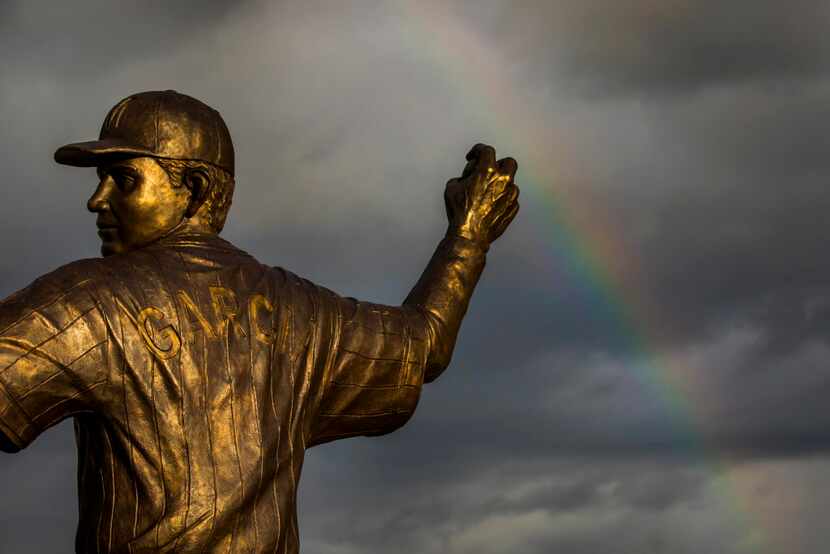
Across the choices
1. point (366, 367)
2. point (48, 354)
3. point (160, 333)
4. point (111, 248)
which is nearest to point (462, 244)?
point (366, 367)

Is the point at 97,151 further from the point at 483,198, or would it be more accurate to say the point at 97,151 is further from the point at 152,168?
the point at 483,198

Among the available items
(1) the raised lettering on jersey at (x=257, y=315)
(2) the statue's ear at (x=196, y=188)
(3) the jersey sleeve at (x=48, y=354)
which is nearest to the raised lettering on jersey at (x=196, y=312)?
(1) the raised lettering on jersey at (x=257, y=315)

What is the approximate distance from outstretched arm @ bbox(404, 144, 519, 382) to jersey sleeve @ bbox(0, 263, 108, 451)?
7.29ft

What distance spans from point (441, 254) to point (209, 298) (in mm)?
1975

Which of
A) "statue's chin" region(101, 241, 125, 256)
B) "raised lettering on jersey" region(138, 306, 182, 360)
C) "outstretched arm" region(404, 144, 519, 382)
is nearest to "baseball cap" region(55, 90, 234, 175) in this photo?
"statue's chin" region(101, 241, 125, 256)

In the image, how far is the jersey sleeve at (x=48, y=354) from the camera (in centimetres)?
748

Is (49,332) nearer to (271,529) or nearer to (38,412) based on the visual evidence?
(38,412)

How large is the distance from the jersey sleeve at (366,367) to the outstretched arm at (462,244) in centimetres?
17

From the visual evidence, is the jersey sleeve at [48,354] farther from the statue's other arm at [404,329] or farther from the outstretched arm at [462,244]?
the outstretched arm at [462,244]

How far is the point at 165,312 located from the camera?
7.88m

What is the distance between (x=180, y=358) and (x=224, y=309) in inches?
15.5

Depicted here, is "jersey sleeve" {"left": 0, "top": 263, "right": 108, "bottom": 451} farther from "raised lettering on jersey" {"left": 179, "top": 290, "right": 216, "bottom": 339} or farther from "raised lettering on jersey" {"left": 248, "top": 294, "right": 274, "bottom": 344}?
"raised lettering on jersey" {"left": 248, "top": 294, "right": 274, "bottom": 344}

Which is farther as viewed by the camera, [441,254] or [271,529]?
[441,254]

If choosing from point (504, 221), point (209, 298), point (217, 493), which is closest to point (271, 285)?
point (209, 298)
